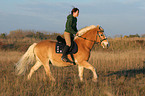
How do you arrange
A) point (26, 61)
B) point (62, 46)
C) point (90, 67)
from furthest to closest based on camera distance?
point (26, 61)
point (62, 46)
point (90, 67)

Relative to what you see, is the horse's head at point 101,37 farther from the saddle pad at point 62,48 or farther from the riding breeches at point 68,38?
the riding breeches at point 68,38

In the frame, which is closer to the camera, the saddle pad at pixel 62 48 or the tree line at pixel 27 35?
the saddle pad at pixel 62 48

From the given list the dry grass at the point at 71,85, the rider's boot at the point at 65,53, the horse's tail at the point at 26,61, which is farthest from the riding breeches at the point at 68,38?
the horse's tail at the point at 26,61

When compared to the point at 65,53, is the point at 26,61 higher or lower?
lower

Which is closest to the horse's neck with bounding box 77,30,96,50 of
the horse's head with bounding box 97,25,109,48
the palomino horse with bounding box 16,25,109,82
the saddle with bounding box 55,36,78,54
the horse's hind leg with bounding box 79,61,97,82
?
the palomino horse with bounding box 16,25,109,82

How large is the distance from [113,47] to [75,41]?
590 inches

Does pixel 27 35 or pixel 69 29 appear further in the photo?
pixel 27 35

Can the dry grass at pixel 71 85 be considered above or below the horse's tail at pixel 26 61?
below

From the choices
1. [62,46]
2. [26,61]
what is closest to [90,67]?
[62,46]

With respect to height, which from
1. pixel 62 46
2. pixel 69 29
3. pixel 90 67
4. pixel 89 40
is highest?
pixel 69 29

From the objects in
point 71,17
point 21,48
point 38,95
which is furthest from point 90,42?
point 21,48

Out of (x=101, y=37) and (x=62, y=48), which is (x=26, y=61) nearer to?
(x=62, y=48)

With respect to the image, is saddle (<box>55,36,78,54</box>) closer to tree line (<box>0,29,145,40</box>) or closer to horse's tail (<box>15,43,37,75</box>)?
horse's tail (<box>15,43,37,75</box>)

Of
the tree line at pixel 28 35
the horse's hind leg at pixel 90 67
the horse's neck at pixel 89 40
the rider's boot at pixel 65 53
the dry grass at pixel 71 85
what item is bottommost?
the dry grass at pixel 71 85
